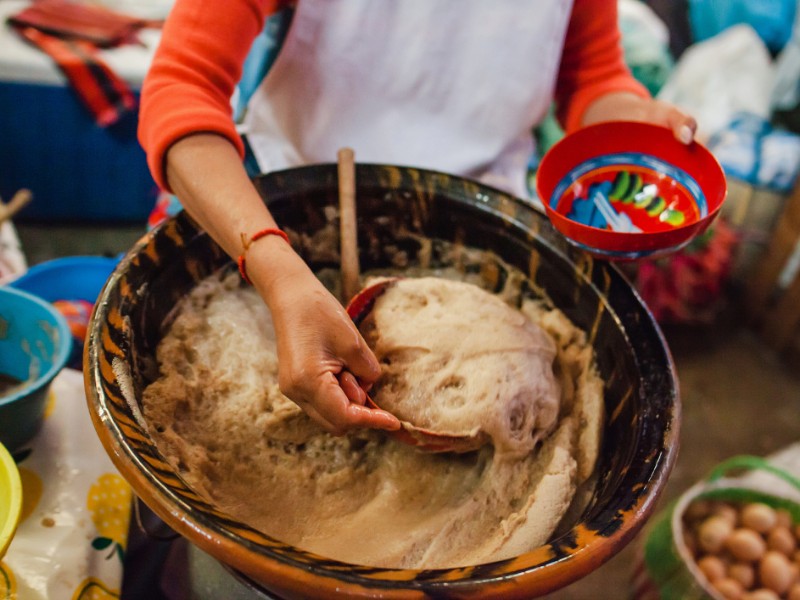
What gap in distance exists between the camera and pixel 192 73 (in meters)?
0.94

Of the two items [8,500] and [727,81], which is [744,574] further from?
[727,81]

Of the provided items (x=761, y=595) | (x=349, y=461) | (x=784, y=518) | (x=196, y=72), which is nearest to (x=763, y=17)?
(x=784, y=518)

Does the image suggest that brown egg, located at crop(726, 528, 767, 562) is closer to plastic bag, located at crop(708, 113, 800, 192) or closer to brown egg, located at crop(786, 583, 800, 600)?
brown egg, located at crop(786, 583, 800, 600)

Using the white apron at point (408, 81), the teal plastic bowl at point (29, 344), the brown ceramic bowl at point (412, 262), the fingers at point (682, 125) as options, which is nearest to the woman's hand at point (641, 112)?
the fingers at point (682, 125)

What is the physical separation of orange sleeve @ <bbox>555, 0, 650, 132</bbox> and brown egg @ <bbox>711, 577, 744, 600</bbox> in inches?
45.8

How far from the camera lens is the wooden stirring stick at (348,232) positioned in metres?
1.03

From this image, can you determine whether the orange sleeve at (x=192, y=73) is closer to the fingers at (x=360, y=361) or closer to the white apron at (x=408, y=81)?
the white apron at (x=408, y=81)

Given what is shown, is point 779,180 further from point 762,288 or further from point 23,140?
point 23,140

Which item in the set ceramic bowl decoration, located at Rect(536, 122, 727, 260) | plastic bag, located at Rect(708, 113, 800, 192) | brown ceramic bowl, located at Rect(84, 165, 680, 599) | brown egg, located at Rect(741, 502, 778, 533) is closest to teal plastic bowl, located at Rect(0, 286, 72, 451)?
brown ceramic bowl, located at Rect(84, 165, 680, 599)

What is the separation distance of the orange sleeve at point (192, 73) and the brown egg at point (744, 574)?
1555mm

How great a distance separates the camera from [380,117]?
4.13 feet

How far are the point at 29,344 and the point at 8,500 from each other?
1.23ft

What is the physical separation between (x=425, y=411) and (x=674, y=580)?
995mm

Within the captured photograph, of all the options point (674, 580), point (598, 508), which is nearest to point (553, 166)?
point (598, 508)
